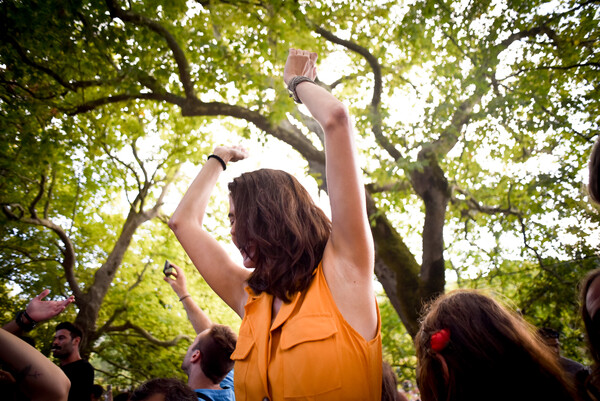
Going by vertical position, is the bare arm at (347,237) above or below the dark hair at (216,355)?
above

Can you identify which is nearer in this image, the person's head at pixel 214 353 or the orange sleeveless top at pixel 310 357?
the orange sleeveless top at pixel 310 357

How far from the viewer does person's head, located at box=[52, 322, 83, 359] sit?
4531 mm

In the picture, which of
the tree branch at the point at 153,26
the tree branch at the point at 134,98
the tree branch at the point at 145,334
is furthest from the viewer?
the tree branch at the point at 145,334

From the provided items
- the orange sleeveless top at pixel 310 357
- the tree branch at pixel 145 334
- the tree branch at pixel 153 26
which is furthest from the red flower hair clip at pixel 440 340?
the tree branch at pixel 145 334

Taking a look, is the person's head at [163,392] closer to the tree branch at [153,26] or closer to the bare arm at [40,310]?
the bare arm at [40,310]

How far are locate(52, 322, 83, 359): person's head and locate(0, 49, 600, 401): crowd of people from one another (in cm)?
339

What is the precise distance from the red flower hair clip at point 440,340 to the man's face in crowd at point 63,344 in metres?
4.86

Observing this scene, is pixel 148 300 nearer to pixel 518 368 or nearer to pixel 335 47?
pixel 335 47

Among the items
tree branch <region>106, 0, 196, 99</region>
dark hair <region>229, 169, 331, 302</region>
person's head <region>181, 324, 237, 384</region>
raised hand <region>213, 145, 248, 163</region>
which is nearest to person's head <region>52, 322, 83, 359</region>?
person's head <region>181, 324, 237, 384</region>

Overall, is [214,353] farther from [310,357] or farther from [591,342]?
[591,342]

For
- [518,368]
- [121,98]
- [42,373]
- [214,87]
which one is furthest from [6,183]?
[518,368]

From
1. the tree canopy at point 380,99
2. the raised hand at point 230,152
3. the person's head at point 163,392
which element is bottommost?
the person's head at point 163,392

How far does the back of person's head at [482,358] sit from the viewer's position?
4.24 ft

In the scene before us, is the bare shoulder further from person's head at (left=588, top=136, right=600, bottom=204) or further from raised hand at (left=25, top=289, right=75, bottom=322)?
raised hand at (left=25, top=289, right=75, bottom=322)
